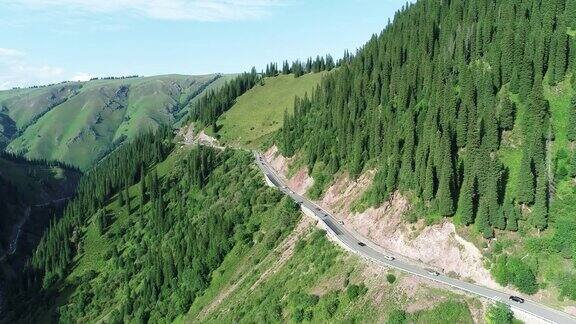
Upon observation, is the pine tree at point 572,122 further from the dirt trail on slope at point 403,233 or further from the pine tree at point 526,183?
the dirt trail on slope at point 403,233

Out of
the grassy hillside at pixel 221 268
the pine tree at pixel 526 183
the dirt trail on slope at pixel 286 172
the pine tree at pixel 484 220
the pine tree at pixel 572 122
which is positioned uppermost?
the pine tree at pixel 572 122

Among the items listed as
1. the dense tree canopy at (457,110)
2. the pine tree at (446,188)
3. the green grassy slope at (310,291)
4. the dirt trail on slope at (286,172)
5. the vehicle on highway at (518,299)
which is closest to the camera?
the vehicle on highway at (518,299)

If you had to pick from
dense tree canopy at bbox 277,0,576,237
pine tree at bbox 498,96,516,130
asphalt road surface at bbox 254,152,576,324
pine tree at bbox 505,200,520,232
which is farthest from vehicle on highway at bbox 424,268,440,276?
pine tree at bbox 498,96,516,130

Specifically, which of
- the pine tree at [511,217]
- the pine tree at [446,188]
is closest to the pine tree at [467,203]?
the pine tree at [446,188]

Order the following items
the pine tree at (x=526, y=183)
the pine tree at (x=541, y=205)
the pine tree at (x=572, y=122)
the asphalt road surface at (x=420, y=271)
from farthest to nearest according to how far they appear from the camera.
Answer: the pine tree at (x=572, y=122)
the pine tree at (x=526, y=183)
the pine tree at (x=541, y=205)
the asphalt road surface at (x=420, y=271)

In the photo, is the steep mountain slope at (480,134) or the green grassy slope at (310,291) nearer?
the green grassy slope at (310,291)

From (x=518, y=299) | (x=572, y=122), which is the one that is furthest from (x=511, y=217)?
(x=572, y=122)

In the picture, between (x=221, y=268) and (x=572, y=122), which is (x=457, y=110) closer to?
(x=572, y=122)

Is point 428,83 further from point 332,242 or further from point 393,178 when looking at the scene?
point 332,242

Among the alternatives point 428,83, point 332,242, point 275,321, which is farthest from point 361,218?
point 428,83
